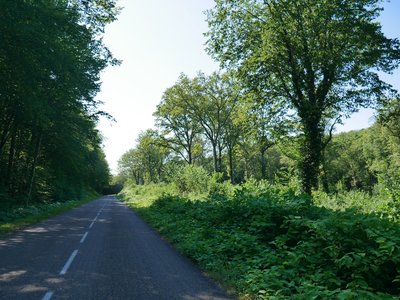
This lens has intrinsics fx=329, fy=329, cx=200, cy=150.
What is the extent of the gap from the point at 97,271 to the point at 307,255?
16.5 ft

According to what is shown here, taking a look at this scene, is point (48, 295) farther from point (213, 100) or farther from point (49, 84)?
point (213, 100)

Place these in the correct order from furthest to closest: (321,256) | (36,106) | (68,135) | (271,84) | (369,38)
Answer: (68,135), (271,84), (369,38), (36,106), (321,256)

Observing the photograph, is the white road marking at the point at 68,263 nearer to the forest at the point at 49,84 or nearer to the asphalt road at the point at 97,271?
the asphalt road at the point at 97,271

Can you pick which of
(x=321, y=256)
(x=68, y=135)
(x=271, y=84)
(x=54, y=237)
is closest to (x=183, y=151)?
(x=68, y=135)

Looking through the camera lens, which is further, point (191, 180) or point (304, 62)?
point (191, 180)

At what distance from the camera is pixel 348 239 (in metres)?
6.61

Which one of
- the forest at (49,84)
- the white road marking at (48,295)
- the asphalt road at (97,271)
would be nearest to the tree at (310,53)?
the forest at (49,84)

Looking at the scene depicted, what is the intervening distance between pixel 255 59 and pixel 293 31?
10.5 feet

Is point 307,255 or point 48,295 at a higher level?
point 307,255

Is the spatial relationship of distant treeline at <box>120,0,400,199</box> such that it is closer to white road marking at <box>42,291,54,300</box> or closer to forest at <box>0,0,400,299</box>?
forest at <box>0,0,400,299</box>

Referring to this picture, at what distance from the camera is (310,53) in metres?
21.9

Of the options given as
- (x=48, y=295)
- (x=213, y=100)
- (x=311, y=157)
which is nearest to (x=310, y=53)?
(x=311, y=157)

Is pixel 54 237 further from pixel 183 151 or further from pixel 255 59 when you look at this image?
pixel 183 151

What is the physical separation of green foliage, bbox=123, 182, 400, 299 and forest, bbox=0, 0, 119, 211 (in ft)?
35.8
